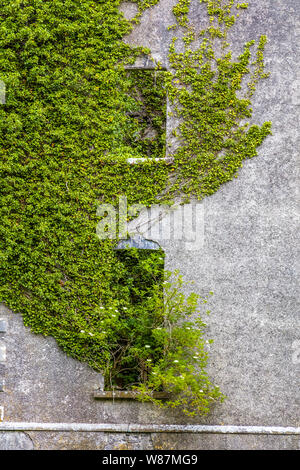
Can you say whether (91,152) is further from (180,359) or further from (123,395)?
(123,395)

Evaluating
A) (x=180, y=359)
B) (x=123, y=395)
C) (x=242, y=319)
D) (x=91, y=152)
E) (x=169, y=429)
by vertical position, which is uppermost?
(x=91, y=152)

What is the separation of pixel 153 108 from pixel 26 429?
4039 mm

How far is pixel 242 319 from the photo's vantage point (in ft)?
18.4

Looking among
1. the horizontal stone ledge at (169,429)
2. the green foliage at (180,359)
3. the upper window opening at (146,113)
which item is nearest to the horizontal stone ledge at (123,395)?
the green foliage at (180,359)

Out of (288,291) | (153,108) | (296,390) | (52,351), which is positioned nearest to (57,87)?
(153,108)

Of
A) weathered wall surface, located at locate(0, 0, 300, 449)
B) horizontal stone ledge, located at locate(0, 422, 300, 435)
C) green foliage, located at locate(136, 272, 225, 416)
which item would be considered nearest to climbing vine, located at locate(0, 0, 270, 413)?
green foliage, located at locate(136, 272, 225, 416)

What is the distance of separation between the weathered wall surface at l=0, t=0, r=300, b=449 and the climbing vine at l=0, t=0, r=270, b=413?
187 mm

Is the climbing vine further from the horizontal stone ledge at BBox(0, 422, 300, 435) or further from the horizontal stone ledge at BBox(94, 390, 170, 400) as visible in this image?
the horizontal stone ledge at BBox(0, 422, 300, 435)

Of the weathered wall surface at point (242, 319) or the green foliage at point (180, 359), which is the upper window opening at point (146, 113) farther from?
the green foliage at point (180, 359)

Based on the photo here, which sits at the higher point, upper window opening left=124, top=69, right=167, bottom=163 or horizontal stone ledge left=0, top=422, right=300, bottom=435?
upper window opening left=124, top=69, right=167, bottom=163

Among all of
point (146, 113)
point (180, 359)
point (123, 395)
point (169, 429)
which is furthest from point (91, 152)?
point (169, 429)

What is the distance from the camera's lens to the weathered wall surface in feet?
17.8

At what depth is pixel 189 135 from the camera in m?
5.93

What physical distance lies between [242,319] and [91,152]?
8.28 ft
